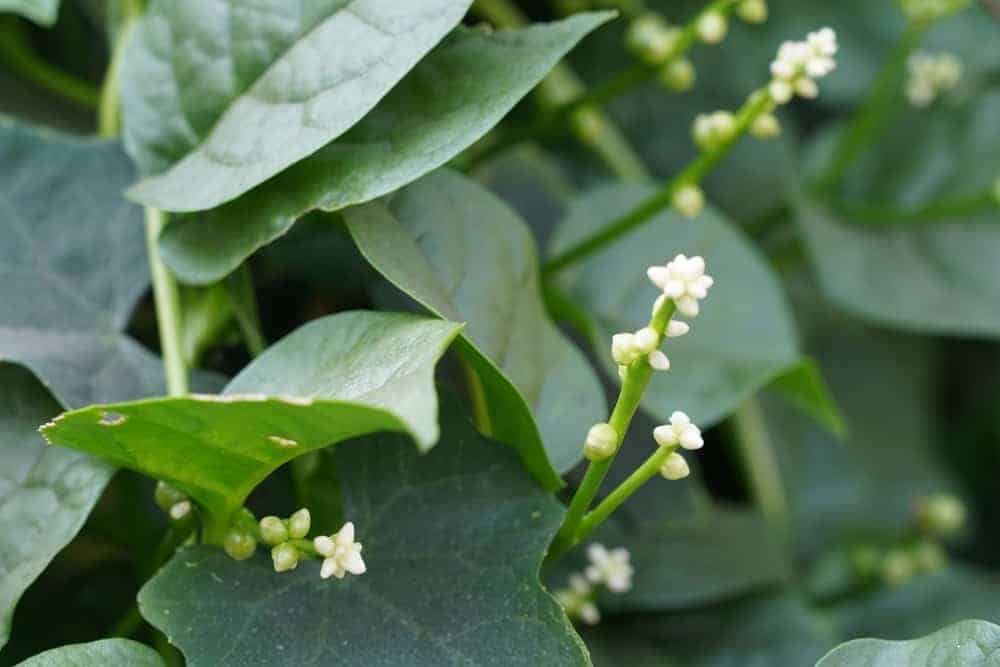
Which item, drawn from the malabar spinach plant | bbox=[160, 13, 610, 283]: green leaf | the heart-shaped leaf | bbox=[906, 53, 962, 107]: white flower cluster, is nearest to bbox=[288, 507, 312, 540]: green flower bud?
the malabar spinach plant

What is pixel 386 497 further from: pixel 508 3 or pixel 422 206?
pixel 508 3

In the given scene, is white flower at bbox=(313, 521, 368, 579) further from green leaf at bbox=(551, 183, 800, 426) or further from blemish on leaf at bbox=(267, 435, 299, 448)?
green leaf at bbox=(551, 183, 800, 426)

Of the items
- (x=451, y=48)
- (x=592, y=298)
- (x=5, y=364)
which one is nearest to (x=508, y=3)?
(x=592, y=298)

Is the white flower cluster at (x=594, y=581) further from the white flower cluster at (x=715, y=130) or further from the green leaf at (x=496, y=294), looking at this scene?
the white flower cluster at (x=715, y=130)

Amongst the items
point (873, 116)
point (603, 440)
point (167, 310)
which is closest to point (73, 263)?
point (167, 310)

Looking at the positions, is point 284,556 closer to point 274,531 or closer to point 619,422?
point 274,531
